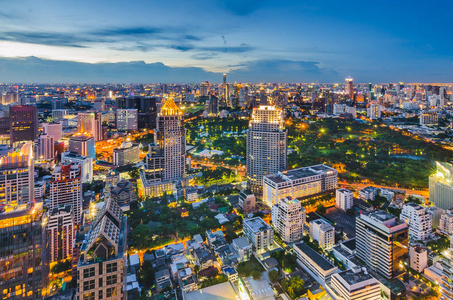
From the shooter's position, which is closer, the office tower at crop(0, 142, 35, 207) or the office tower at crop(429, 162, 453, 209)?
the office tower at crop(0, 142, 35, 207)

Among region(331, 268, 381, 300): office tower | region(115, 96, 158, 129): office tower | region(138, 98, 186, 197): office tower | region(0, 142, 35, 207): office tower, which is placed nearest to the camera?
region(331, 268, 381, 300): office tower

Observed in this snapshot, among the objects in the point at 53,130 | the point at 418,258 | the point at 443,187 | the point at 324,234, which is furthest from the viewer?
the point at 53,130

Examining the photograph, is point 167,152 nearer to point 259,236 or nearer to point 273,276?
point 259,236

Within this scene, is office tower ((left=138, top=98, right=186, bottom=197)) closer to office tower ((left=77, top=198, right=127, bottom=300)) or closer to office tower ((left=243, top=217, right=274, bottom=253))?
office tower ((left=243, top=217, right=274, bottom=253))

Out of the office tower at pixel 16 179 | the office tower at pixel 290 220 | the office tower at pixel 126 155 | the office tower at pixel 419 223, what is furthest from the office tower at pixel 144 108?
the office tower at pixel 419 223

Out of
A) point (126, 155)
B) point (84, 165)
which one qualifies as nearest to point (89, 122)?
point (126, 155)

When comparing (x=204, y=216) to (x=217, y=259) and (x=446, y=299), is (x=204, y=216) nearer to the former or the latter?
(x=217, y=259)

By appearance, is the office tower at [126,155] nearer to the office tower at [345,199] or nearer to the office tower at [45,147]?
the office tower at [45,147]

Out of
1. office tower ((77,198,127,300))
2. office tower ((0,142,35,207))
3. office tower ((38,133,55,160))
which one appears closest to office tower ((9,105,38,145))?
office tower ((38,133,55,160))
